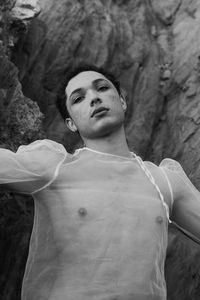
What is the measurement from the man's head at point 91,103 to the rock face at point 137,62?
2137 millimetres

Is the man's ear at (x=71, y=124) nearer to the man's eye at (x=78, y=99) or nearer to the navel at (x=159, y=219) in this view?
the man's eye at (x=78, y=99)

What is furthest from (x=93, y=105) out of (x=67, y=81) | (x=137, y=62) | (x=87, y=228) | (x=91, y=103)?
(x=137, y=62)

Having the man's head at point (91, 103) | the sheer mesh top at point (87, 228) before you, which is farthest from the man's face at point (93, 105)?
the sheer mesh top at point (87, 228)

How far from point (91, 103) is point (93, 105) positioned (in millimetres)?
15

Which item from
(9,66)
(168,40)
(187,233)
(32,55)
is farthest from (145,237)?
(168,40)

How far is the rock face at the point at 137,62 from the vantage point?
18.2 ft

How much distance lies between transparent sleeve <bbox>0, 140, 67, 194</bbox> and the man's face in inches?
8.0

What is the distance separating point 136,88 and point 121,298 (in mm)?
4016

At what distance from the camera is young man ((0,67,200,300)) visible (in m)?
2.49

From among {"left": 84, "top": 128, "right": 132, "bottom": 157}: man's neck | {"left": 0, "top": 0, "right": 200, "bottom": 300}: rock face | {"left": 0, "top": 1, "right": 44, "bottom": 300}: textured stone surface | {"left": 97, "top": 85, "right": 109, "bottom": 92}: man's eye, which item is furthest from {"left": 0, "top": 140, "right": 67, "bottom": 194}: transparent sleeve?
{"left": 0, "top": 0, "right": 200, "bottom": 300}: rock face

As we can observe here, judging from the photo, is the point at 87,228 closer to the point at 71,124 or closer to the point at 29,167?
the point at 29,167

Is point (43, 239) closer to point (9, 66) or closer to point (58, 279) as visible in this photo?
point (58, 279)

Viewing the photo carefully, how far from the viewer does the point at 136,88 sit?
6273 mm

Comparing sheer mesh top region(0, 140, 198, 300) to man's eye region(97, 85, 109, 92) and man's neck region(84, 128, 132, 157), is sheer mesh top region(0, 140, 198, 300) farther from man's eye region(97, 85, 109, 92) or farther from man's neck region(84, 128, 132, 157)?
man's eye region(97, 85, 109, 92)
